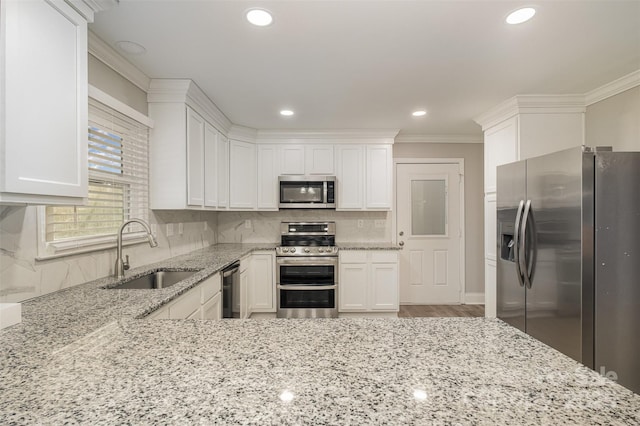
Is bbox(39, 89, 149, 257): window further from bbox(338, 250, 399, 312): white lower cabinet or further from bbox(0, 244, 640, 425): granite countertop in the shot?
bbox(338, 250, 399, 312): white lower cabinet

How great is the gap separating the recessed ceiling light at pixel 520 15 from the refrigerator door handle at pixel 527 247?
3.83 feet

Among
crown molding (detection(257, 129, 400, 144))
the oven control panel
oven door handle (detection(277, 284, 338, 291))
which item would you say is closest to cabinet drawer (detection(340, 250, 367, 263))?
the oven control panel

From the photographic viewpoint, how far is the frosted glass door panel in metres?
4.43

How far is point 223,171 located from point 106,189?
161 cm

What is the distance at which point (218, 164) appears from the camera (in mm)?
3420

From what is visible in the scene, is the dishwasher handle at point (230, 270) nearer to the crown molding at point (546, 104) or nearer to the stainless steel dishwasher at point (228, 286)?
the stainless steel dishwasher at point (228, 286)

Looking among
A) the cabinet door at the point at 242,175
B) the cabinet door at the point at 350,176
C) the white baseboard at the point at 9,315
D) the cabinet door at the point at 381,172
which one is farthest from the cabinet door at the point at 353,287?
the white baseboard at the point at 9,315

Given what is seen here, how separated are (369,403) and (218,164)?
10.5 feet

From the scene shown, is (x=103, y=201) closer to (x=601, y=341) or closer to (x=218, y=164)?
(x=218, y=164)

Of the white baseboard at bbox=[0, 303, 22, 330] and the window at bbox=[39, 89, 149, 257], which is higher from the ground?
the window at bbox=[39, 89, 149, 257]

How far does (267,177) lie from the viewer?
13.3 feet

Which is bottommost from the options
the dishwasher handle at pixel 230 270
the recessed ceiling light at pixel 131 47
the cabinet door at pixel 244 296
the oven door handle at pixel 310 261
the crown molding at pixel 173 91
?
the cabinet door at pixel 244 296

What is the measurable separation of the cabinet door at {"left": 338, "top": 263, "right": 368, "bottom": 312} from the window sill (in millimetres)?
2309

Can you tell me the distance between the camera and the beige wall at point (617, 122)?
242 centimetres
